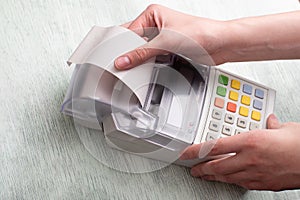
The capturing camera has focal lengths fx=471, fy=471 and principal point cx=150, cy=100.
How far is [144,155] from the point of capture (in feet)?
2.84

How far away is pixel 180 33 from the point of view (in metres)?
0.81

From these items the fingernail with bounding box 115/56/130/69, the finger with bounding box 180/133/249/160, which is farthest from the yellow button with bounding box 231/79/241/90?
the fingernail with bounding box 115/56/130/69

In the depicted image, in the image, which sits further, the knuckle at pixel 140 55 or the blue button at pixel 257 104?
the blue button at pixel 257 104

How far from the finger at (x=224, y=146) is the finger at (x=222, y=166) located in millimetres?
15

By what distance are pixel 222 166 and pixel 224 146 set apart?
0.13 ft

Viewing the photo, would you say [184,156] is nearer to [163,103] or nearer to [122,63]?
[163,103]

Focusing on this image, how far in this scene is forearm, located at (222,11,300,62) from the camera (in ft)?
2.79

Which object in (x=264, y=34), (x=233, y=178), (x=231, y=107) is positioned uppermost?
(x=264, y=34)

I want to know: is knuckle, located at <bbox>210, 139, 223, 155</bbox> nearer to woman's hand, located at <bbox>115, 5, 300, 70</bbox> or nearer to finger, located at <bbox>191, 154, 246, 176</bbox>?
finger, located at <bbox>191, 154, 246, 176</bbox>

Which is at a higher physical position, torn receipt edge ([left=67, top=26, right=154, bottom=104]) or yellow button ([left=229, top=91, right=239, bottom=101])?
torn receipt edge ([left=67, top=26, right=154, bottom=104])

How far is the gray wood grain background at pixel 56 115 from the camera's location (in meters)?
0.84

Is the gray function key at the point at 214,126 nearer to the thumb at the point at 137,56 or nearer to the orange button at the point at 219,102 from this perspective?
the orange button at the point at 219,102

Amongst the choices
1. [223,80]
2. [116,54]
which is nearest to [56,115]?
[116,54]

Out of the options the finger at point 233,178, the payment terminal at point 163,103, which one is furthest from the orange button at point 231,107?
the finger at point 233,178
